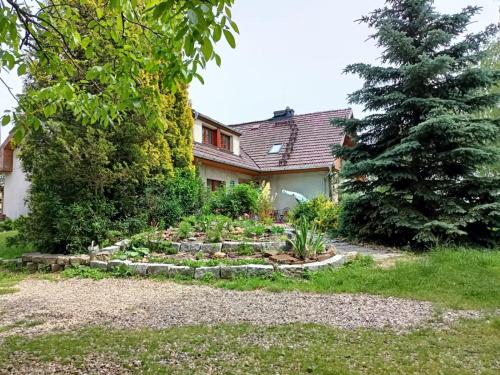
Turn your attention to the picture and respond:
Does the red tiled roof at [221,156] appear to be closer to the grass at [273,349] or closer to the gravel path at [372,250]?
the gravel path at [372,250]

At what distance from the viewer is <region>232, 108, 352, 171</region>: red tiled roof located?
645 inches

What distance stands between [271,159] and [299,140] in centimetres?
184

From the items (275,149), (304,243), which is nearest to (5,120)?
(304,243)

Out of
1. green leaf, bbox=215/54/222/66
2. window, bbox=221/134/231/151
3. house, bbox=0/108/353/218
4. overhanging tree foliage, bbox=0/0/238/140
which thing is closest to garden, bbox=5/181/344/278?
overhanging tree foliage, bbox=0/0/238/140

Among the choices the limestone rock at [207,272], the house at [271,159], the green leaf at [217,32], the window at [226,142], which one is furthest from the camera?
the window at [226,142]

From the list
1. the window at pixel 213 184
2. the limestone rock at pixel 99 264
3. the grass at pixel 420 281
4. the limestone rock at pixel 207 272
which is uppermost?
the window at pixel 213 184

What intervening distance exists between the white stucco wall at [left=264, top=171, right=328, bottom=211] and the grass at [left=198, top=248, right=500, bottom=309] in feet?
33.1

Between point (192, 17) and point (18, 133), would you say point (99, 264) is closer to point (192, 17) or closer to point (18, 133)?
point (18, 133)

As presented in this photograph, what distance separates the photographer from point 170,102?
10.0 metres

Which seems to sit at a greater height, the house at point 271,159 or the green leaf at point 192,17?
the house at point 271,159

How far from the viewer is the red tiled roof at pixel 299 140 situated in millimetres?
16391

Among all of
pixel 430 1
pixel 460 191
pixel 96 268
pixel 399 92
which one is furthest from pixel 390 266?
pixel 430 1

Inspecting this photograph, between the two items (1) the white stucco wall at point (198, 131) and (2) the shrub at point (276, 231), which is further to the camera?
(1) the white stucco wall at point (198, 131)

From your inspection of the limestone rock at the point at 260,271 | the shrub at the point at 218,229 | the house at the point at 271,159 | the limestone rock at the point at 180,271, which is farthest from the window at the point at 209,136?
the limestone rock at the point at 260,271
